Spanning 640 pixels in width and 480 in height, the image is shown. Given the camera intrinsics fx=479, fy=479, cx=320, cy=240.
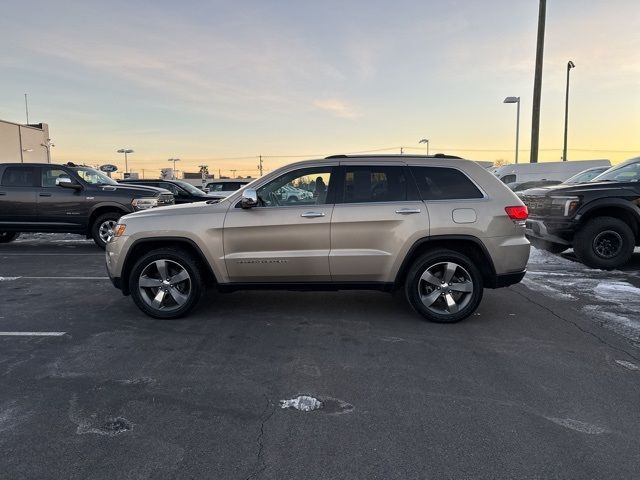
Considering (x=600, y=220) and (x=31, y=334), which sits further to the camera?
(x=600, y=220)

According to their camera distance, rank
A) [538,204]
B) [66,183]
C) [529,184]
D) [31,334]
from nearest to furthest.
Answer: [31,334], [538,204], [66,183], [529,184]

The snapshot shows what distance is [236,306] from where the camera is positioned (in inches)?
239

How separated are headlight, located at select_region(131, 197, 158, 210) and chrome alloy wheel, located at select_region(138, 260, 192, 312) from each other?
5983mm

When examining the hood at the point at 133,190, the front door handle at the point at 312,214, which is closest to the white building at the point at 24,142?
the hood at the point at 133,190

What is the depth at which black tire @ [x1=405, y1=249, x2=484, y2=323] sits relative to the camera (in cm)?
521

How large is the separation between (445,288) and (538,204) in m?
5.21

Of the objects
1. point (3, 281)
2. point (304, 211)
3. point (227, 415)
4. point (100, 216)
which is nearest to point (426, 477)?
point (227, 415)

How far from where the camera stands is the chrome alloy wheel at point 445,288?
17.2 feet

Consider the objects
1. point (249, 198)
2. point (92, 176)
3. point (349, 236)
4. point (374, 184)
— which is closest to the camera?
point (249, 198)

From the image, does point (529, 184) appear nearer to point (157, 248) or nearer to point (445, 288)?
point (445, 288)

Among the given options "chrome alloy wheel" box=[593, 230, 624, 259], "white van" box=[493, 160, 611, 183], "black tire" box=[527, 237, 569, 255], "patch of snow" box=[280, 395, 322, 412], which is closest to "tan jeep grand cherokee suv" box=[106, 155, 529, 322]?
"patch of snow" box=[280, 395, 322, 412]

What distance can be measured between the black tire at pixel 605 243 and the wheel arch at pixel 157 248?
657 centimetres

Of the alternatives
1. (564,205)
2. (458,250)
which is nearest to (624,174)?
(564,205)

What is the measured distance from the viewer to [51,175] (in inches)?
439
